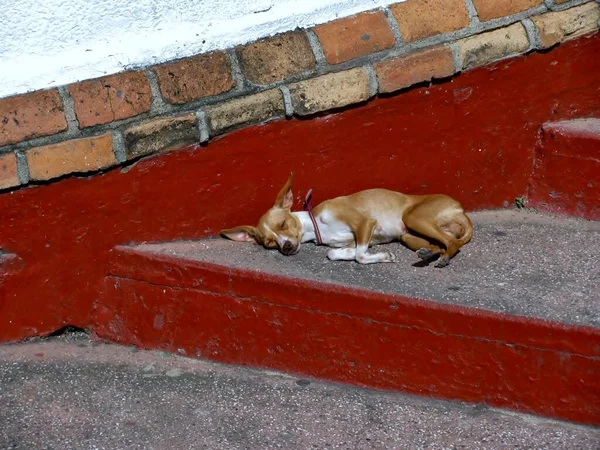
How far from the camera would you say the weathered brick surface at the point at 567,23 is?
14.0ft

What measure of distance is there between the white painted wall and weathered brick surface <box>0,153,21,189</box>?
24 centimetres

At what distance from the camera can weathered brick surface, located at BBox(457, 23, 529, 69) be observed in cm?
419

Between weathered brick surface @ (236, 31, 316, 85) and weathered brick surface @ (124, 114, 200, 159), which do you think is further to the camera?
weathered brick surface @ (236, 31, 316, 85)

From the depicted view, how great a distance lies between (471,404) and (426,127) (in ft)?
3.98

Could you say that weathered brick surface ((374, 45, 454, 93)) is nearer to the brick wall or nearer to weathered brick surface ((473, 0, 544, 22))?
the brick wall

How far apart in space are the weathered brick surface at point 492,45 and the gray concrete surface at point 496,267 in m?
0.71

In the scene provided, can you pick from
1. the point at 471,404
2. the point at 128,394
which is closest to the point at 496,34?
the point at 471,404

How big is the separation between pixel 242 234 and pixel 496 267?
1.04 m

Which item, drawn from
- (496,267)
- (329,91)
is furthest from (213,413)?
(329,91)

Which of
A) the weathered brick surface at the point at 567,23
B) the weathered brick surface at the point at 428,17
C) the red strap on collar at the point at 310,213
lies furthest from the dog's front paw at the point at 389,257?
the weathered brick surface at the point at 567,23

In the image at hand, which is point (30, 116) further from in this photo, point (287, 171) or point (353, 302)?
point (353, 302)

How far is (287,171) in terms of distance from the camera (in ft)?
13.8

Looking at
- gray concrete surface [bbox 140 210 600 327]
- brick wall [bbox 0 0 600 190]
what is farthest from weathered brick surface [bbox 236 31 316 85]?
gray concrete surface [bbox 140 210 600 327]

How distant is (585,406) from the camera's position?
11.5ft
